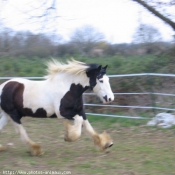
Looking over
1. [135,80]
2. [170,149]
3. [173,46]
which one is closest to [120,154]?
[170,149]

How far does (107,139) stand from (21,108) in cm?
149

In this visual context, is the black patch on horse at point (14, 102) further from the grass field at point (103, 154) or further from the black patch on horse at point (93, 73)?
the black patch on horse at point (93, 73)

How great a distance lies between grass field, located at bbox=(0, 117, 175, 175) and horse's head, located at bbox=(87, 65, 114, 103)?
0.90 metres

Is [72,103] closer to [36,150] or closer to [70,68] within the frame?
[70,68]

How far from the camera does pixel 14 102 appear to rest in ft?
20.4

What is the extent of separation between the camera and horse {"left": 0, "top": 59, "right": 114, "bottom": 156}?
589 cm

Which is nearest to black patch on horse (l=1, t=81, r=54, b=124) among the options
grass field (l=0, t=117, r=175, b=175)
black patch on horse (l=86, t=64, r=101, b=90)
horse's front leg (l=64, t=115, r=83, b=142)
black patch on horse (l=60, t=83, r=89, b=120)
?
black patch on horse (l=60, t=83, r=89, b=120)

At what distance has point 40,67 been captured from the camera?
16.8 meters

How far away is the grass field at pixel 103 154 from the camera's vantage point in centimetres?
534

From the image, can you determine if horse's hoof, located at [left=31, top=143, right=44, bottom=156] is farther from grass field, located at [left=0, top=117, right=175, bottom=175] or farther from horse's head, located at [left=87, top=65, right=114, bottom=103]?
horse's head, located at [left=87, top=65, right=114, bottom=103]

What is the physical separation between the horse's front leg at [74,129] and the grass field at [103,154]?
0.37 meters

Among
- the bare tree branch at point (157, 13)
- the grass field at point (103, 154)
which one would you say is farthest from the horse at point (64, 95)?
the bare tree branch at point (157, 13)

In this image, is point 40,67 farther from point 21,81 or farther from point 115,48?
point 21,81

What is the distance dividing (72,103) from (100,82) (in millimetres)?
566
